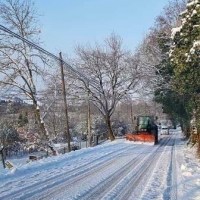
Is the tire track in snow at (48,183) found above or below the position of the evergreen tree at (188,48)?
below

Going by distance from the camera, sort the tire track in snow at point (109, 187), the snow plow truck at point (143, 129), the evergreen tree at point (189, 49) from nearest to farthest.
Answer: the tire track in snow at point (109, 187)
the evergreen tree at point (189, 49)
the snow plow truck at point (143, 129)

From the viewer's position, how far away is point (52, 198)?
7.73 metres

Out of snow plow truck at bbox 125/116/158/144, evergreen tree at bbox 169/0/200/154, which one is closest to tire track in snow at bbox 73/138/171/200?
evergreen tree at bbox 169/0/200/154

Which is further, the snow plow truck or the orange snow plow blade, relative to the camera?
the snow plow truck

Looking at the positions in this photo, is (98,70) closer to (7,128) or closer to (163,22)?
(163,22)

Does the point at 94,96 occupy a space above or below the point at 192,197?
above

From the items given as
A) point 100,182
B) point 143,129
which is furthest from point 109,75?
point 100,182

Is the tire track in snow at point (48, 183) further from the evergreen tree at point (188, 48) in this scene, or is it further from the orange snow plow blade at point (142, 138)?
the orange snow plow blade at point (142, 138)

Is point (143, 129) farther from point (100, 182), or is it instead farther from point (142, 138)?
point (100, 182)

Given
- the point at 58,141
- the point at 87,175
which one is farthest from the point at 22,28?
the point at 58,141

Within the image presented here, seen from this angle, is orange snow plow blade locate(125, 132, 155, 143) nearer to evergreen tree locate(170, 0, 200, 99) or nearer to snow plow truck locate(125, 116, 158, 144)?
snow plow truck locate(125, 116, 158, 144)

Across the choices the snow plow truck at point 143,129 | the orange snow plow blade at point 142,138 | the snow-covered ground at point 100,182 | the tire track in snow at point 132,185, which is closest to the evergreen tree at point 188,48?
the snow-covered ground at point 100,182

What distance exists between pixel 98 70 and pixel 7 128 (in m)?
17.1

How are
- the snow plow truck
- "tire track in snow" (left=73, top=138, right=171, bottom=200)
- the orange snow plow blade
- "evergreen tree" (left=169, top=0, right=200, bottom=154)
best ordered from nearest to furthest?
"tire track in snow" (left=73, top=138, right=171, bottom=200) < "evergreen tree" (left=169, top=0, right=200, bottom=154) < the orange snow plow blade < the snow plow truck
